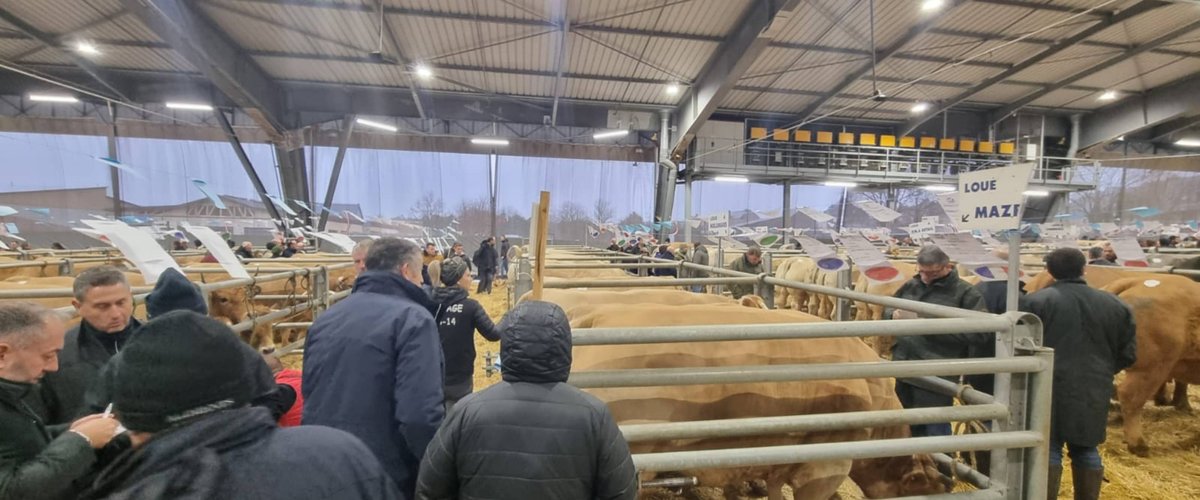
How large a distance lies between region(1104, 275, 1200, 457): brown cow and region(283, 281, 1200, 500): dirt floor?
17 cm

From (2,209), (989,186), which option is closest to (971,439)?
Result: (989,186)

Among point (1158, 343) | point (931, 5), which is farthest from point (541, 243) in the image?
point (931, 5)

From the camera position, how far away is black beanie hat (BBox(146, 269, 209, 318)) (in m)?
2.39

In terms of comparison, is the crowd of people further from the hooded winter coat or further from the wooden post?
the wooden post

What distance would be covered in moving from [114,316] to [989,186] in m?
3.91

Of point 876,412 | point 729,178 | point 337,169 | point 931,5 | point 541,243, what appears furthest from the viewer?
point 729,178

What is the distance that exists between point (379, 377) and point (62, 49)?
20.4m

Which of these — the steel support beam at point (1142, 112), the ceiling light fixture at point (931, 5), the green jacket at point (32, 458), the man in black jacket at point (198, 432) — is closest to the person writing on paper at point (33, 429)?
the green jacket at point (32, 458)

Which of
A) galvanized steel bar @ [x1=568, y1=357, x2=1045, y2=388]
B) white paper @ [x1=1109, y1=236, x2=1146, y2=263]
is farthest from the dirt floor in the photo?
galvanized steel bar @ [x1=568, y1=357, x2=1045, y2=388]

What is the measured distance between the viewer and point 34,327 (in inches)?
61.3

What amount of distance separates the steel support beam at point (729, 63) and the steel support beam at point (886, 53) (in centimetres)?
310

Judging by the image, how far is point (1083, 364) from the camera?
10.1ft

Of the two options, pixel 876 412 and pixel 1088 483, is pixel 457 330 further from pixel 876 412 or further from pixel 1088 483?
pixel 1088 483

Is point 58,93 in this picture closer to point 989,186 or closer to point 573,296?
point 573,296
